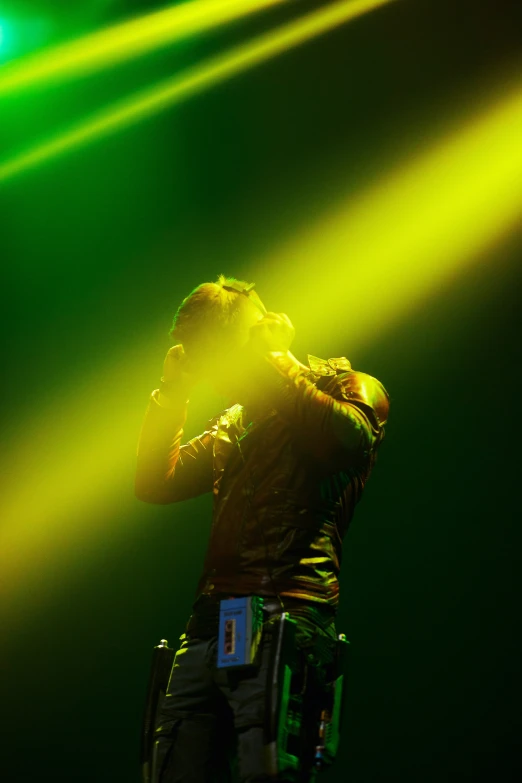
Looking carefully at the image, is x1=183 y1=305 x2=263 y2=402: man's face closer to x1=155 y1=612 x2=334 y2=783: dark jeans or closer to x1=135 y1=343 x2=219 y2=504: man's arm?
x1=135 y1=343 x2=219 y2=504: man's arm

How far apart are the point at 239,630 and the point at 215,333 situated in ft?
1.82

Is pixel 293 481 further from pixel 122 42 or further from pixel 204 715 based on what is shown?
pixel 122 42

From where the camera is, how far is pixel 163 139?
312 cm

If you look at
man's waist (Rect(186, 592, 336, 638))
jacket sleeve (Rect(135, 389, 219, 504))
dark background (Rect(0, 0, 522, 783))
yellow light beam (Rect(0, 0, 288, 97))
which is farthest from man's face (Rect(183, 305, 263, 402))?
yellow light beam (Rect(0, 0, 288, 97))

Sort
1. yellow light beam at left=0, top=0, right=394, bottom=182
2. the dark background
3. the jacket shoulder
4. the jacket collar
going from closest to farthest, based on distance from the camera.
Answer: the jacket shoulder, the jacket collar, the dark background, yellow light beam at left=0, top=0, right=394, bottom=182

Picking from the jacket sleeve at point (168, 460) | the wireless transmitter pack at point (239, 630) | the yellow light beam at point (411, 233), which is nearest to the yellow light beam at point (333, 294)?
the yellow light beam at point (411, 233)

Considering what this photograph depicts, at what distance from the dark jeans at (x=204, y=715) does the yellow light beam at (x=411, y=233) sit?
156 centimetres

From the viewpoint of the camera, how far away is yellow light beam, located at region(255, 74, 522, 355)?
2.72 m

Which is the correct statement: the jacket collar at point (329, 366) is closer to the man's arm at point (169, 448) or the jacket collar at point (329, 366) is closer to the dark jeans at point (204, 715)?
the man's arm at point (169, 448)

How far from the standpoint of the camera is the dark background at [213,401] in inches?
91.0

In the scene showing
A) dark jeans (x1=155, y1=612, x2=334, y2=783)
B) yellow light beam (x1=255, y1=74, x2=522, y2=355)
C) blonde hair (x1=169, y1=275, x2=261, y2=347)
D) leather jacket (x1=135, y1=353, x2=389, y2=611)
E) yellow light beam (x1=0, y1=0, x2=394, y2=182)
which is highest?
yellow light beam (x1=0, y1=0, x2=394, y2=182)

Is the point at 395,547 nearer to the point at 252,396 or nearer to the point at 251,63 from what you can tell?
the point at 252,396

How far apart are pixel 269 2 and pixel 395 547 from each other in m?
2.10

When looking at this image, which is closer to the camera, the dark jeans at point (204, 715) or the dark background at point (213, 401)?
the dark jeans at point (204, 715)
